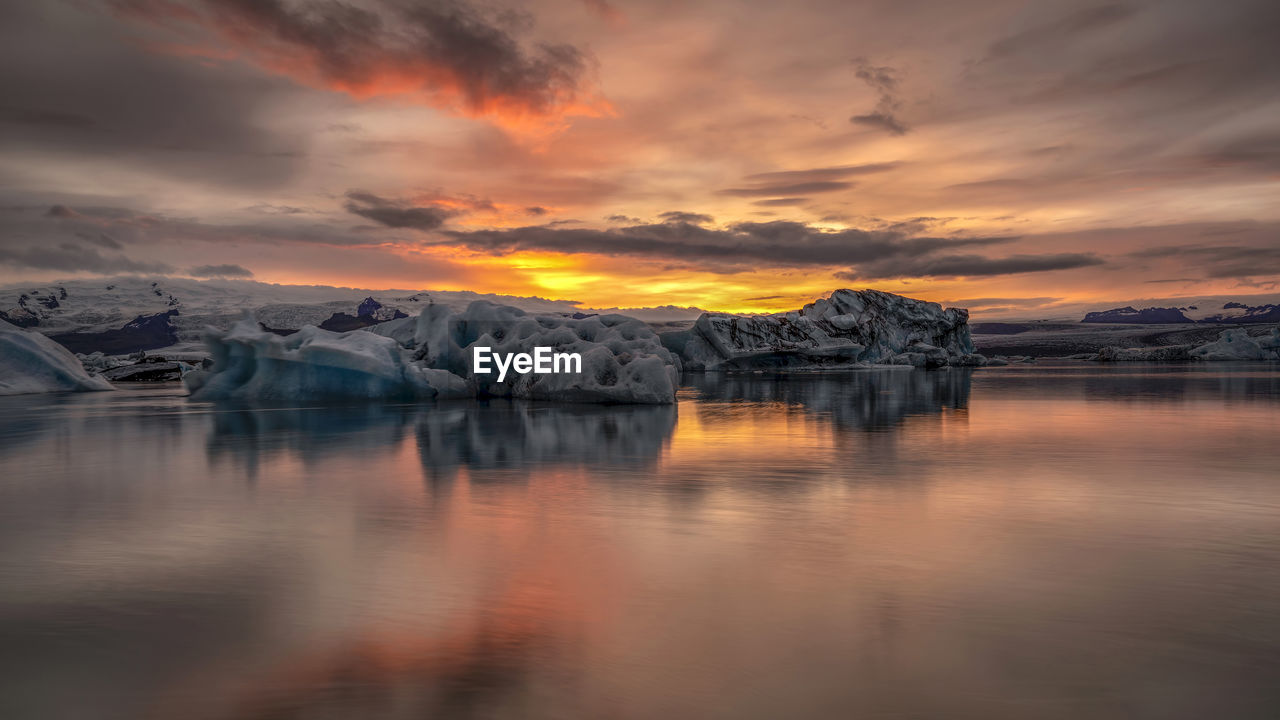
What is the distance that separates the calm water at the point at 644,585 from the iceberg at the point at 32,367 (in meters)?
20.4

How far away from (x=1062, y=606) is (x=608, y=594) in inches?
88.0

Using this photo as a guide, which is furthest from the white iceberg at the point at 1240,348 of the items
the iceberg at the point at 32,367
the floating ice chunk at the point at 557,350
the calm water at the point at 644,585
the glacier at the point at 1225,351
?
the iceberg at the point at 32,367

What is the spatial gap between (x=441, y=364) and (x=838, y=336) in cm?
3360

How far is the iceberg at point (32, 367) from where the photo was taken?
25141 millimetres

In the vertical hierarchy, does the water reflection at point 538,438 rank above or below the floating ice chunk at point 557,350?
below

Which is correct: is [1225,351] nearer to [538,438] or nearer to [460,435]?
[538,438]

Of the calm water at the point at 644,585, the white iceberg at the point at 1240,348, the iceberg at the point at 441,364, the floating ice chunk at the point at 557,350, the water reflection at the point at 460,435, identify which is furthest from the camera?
the white iceberg at the point at 1240,348

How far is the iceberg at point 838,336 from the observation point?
45.2 m

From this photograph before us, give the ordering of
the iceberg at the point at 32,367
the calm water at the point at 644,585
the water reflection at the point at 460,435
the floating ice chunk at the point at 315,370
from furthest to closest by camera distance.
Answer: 1. the iceberg at the point at 32,367
2. the floating ice chunk at the point at 315,370
3. the water reflection at the point at 460,435
4. the calm water at the point at 644,585

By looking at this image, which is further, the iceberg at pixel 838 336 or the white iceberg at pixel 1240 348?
the white iceberg at pixel 1240 348

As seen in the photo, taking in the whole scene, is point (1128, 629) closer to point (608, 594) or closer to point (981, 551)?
point (981, 551)

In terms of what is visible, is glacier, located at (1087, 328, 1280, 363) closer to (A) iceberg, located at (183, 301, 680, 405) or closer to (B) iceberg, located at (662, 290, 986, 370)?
(B) iceberg, located at (662, 290, 986, 370)

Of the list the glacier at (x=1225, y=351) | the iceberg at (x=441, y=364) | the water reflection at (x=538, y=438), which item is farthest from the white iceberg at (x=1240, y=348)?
the water reflection at (x=538, y=438)

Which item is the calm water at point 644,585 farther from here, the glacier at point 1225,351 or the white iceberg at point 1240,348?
the white iceberg at point 1240,348
